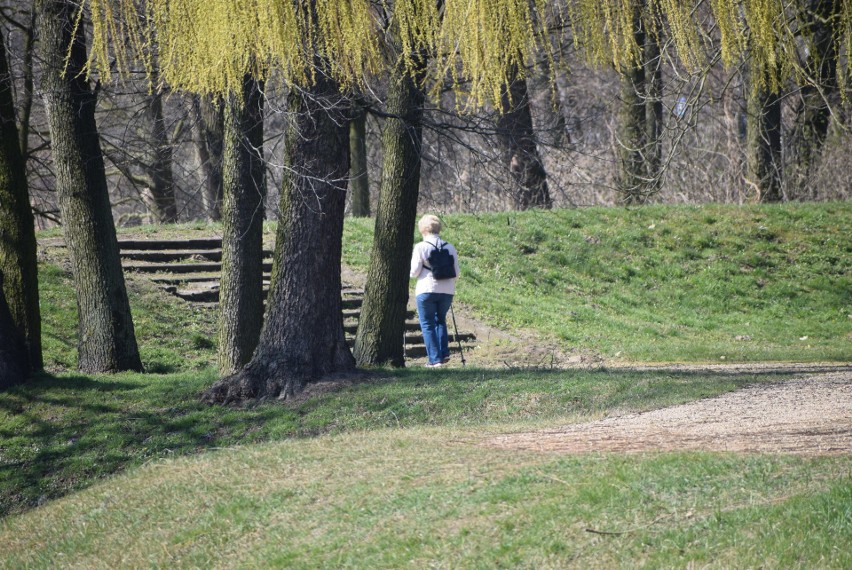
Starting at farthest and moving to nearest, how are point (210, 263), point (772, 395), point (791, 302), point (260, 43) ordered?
point (791, 302), point (210, 263), point (772, 395), point (260, 43)

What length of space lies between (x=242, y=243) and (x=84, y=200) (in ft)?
6.49

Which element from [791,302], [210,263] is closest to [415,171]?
[210,263]

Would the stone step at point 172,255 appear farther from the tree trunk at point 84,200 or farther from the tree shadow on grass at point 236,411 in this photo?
the tree shadow on grass at point 236,411

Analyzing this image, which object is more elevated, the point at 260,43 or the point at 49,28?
the point at 49,28

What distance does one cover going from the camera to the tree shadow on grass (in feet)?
29.8

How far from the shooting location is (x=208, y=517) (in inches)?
253

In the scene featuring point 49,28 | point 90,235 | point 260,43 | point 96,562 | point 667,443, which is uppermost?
point 49,28

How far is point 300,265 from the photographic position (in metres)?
10.3

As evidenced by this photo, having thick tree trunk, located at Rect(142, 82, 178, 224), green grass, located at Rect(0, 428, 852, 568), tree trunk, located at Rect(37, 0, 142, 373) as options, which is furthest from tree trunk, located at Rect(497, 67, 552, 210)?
tree trunk, located at Rect(37, 0, 142, 373)

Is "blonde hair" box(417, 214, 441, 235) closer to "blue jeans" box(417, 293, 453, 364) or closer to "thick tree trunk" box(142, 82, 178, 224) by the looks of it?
"blue jeans" box(417, 293, 453, 364)

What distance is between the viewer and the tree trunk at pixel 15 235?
11.4m

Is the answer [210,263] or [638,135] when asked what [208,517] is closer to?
[210,263]

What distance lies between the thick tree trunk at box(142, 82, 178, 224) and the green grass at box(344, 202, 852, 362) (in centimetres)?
409

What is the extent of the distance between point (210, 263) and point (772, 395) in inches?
471
